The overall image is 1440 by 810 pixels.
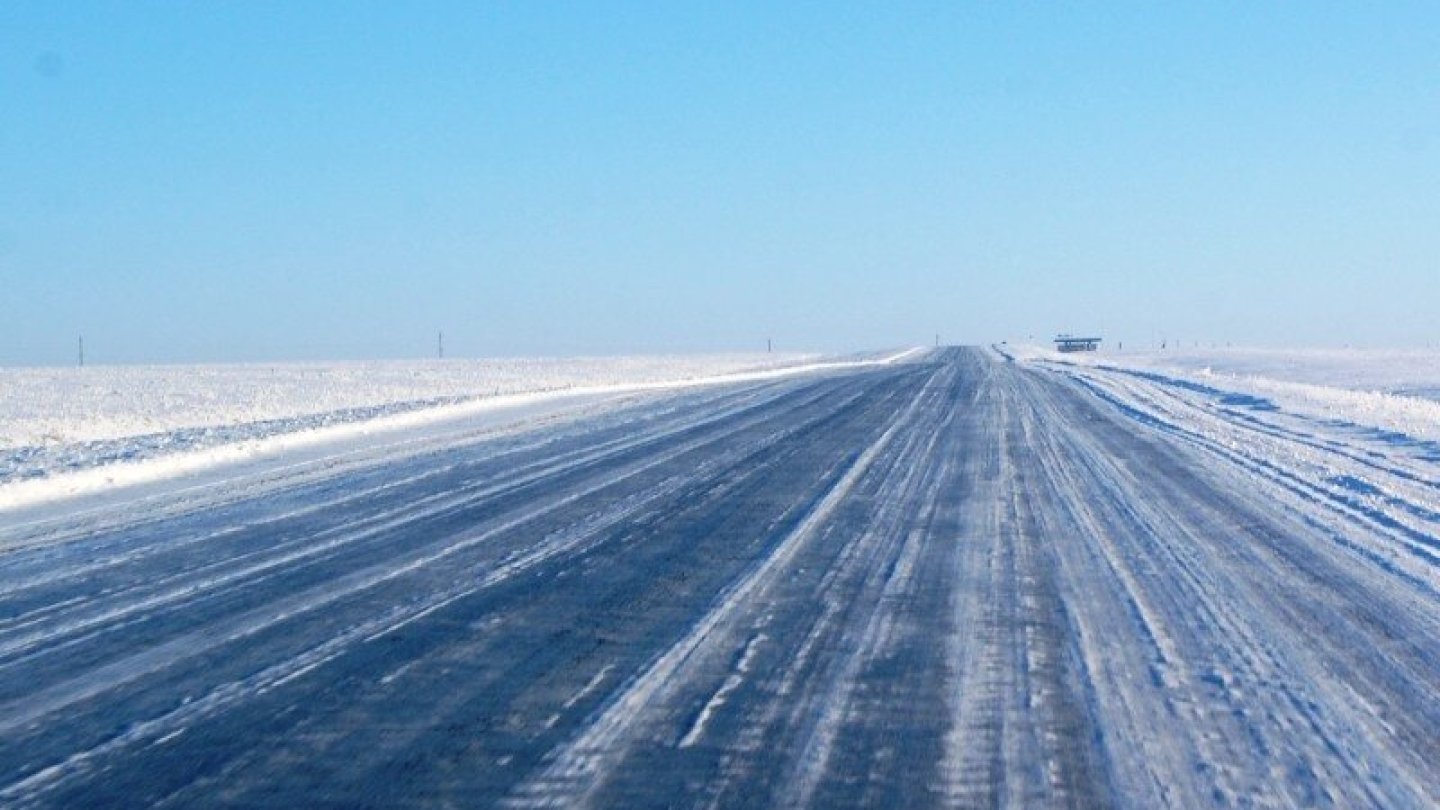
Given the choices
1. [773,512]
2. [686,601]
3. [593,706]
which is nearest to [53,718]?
[593,706]

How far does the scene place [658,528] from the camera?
1204cm

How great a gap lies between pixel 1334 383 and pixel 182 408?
1278 inches

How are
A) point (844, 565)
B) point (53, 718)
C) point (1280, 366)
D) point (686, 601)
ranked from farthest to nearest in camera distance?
point (1280, 366)
point (844, 565)
point (686, 601)
point (53, 718)

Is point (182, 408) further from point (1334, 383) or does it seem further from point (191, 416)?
point (1334, 383)

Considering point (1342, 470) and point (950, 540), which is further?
point (1342, 470)

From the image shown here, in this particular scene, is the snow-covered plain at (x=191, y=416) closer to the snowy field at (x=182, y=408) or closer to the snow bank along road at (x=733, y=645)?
the snowy field at (x=182, y=408)

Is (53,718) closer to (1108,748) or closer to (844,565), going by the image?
(1108,748)

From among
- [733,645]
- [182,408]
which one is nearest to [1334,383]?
[182,408]

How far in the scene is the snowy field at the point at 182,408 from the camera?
19.2m

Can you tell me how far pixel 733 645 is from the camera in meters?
7.68

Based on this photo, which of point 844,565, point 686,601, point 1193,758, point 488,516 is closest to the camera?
point 1193,758

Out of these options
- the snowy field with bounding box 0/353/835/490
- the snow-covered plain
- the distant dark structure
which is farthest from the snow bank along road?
the distant dark structure

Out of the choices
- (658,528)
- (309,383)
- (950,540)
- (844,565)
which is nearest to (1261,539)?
(950,540)

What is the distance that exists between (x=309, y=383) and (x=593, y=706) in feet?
157
